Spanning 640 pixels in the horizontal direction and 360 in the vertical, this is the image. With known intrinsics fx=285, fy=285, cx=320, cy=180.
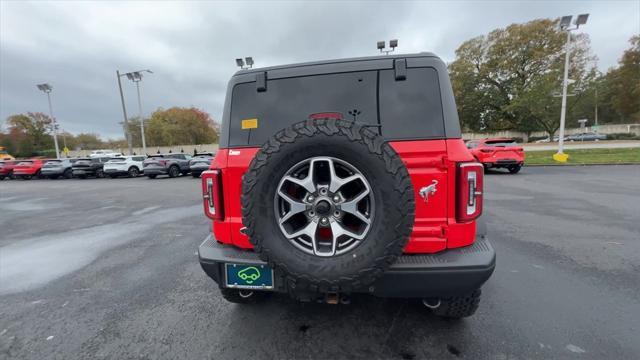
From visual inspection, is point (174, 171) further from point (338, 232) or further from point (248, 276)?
point (338, 232)

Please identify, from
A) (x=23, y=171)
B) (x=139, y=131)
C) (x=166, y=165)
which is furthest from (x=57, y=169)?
(x=139, y=131)

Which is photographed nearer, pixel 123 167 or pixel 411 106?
pixel 411 106

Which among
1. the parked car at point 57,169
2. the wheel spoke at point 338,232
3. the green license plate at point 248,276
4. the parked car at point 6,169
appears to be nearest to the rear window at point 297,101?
the wheel spoke at point 338,232

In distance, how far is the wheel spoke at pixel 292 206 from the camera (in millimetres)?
1891

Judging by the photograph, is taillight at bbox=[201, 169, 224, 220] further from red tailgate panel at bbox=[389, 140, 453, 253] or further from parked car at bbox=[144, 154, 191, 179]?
parked car at bbox=[144, 154, 191, 179]

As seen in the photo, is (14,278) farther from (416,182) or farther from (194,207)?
(416,182)

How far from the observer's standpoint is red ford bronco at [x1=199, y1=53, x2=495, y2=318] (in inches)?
69.7

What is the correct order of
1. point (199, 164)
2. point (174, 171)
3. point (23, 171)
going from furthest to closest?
point (23, 171)
point (174, 171)
point (199, 164)

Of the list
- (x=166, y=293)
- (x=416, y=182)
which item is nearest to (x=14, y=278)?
(x=166, y=293)

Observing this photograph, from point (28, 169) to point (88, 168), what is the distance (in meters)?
5.41

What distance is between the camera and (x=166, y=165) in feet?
56.7

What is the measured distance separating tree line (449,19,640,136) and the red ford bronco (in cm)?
3864

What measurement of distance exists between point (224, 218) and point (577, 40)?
1916 inches

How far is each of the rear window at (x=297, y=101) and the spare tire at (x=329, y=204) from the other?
0.47m
